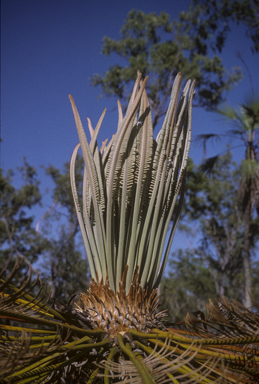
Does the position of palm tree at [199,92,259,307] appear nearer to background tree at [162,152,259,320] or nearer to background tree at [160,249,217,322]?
background tree at [162,152,259,320]

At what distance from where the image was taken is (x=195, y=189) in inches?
499

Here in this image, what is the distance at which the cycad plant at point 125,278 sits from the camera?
3.55 feet

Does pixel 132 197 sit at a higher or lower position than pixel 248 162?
lower

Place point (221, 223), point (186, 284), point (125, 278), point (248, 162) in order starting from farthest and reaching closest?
1. point (186, 284)
2. point (221, 223)
3. point (248, 162)
4. point (125, 278)

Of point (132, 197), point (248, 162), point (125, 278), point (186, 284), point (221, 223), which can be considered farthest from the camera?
point (186, 284)

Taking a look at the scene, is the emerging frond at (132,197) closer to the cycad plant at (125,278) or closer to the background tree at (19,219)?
the cycad plant at (125,278)

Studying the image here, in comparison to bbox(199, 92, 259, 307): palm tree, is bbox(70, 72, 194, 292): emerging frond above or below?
below

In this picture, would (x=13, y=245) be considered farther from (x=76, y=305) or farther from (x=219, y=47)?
(x=76, y=305)

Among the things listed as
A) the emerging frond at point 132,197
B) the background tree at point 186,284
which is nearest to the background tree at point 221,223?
the background tree at point 186,284

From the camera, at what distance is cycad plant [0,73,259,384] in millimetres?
1081

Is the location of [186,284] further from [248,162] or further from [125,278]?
[125,278]

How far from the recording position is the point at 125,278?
1.36 m

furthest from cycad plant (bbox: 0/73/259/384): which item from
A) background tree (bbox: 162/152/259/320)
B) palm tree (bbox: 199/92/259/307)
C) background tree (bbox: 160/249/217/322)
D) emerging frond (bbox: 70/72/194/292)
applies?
background tree (bbox: 160/249/217/322)

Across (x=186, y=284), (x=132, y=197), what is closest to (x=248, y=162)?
(x=132, y=197)
